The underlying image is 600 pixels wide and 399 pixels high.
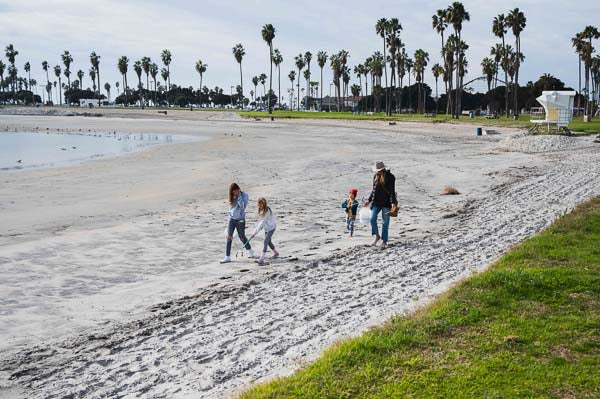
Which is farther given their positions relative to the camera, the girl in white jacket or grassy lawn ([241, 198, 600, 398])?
the girl in white jacket

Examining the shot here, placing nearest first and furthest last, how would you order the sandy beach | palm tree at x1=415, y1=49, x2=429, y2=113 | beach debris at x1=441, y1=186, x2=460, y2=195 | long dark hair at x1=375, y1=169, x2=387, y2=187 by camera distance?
the sandy beach → long dark hair at x1=375, y1=169, x2=387, y2=187 → beach debris at x1=441, y1=186, x2=460, y2=195 → palm tree at x1=415, y1=49, x2=429, y2=113

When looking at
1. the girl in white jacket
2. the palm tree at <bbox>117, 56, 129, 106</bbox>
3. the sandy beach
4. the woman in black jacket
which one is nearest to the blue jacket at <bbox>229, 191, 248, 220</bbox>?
the girl in white jacket

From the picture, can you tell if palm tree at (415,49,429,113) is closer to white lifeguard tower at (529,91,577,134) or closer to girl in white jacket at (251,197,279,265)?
white lifeguard tower at (529,91,577,134)

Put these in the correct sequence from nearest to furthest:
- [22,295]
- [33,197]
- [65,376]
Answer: [65,376] → [22,295] → [33,197]

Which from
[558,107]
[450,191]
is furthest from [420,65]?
[450,191]

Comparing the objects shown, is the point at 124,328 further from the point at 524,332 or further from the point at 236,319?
the point at 524,332

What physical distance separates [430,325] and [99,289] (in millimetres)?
6338

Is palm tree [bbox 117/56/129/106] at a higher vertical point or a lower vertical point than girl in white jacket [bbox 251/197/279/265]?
higher

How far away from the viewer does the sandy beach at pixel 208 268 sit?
7137mm

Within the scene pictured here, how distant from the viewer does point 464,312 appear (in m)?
7.24

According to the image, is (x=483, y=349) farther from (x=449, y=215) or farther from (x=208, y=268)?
(x=449, y=215)

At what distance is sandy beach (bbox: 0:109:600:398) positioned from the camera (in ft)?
23.4

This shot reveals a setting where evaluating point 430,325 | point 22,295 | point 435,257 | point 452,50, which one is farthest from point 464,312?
point 452,50

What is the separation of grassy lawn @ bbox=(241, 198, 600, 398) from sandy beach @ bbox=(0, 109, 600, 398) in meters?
0.88
